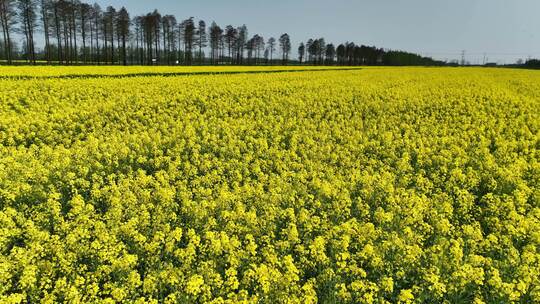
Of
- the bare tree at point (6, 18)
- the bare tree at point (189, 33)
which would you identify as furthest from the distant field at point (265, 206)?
the bare tree at point (189, 33)

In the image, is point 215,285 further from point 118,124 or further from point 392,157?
point 118,124

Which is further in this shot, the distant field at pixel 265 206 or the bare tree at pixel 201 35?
the bare tree at pixel 201 35

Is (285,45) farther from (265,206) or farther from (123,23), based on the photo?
(265,206)

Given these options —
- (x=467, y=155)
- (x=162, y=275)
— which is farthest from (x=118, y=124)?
(x=467, y=155)

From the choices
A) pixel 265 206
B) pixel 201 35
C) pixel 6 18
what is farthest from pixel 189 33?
pixel 265 206

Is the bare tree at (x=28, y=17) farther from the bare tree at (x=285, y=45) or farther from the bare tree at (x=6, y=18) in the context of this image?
the bare tree at (x=285, y=45)

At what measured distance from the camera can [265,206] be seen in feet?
26.8

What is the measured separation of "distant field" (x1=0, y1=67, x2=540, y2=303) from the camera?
5715 mm

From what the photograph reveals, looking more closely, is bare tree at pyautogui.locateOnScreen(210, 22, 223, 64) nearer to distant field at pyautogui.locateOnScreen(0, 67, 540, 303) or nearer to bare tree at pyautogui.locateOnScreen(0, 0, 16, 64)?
bare tree at pyautogui.locateOnScreen(0, 0, 16, 64)

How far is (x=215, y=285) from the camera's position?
213 inches

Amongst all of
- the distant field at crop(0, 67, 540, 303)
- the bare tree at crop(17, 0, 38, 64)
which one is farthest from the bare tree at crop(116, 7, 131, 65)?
the distant field at crop(0, 67, 540, 303)

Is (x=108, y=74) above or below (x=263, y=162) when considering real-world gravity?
above

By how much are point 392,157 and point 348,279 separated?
7.82 meters

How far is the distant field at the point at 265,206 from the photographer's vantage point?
5715mm
